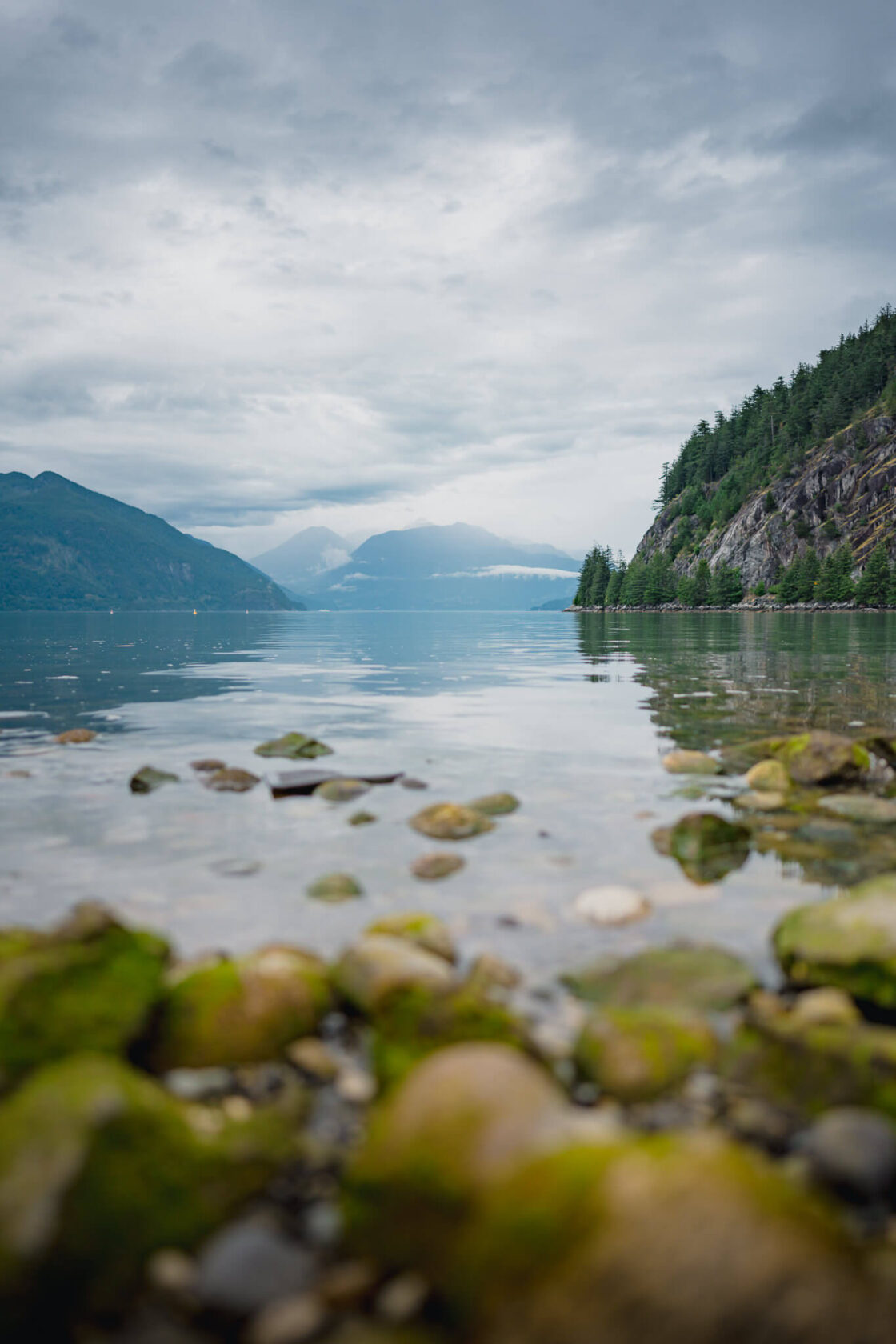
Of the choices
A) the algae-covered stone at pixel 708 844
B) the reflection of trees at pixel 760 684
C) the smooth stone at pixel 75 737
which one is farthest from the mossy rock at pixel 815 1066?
the smooth stone at pixel 75 737

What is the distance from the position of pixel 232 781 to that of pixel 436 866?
17.5 feet

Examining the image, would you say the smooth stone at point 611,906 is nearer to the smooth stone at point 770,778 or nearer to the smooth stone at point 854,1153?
the smooth stone at point 854,1153

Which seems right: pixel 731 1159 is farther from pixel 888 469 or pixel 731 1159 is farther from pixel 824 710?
pixel 888 469

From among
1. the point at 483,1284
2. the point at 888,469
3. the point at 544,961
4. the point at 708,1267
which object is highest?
the point at 888,469

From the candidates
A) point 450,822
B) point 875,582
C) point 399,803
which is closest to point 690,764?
point 399,803

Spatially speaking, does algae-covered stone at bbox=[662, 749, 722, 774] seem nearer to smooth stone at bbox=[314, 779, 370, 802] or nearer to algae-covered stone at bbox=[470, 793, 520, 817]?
algae-covered stone at bbox=[470, 793, 520, 817]

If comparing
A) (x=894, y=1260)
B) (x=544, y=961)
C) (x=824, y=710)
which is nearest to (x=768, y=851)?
(x=544, y=961)

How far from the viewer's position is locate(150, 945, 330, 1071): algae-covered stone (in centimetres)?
491

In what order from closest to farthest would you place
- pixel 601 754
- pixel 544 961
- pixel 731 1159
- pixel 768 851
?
pixel 731 1159, pixel 544 961, pixel 768 851, pixel 601 754

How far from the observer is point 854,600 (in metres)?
160

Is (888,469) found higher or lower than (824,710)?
higher

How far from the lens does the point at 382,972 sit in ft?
16.7

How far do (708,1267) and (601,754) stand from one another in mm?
12707

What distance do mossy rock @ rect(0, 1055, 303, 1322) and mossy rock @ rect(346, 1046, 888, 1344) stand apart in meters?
0.68
